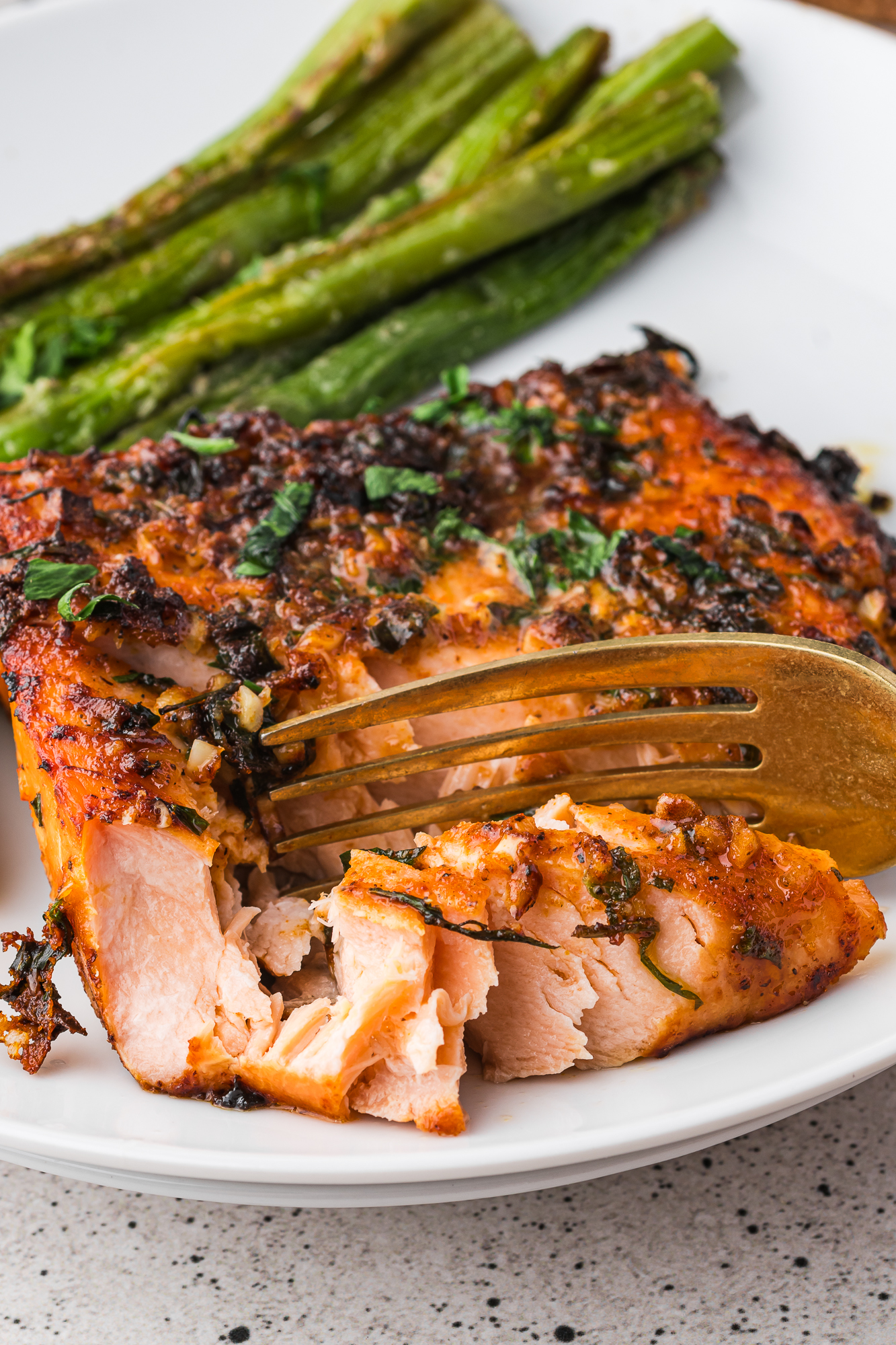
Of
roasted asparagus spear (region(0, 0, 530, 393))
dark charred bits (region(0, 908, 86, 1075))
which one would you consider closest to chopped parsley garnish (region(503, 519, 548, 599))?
dark charred bits (region(0, 908, 86, 1075))

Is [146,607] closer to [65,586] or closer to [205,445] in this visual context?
[65,586]

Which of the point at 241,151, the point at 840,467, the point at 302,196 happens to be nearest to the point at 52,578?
the point at 840,467

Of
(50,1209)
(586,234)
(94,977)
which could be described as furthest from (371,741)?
(586,234)

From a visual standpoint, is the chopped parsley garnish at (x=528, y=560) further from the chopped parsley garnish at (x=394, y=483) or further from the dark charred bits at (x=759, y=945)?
the dark charred bits at (x=759, y=945)

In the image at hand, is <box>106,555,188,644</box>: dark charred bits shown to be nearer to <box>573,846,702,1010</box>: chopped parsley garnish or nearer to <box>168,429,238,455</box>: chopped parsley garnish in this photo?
<box>168,429,238,455</box>: chopped parsley garnish

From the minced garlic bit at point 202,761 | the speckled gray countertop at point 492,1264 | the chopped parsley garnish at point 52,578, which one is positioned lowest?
the speckled gray countertop at point 492,1264

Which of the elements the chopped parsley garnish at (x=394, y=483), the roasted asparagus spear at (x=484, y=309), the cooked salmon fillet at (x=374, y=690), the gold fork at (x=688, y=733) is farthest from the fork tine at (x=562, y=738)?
the roasted asparagus spear at (x=484, y=309)

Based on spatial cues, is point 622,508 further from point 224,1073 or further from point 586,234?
point 586,234
